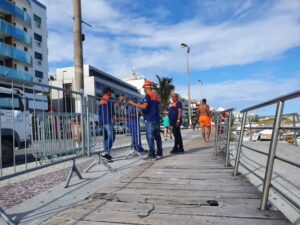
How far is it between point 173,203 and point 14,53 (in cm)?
4775

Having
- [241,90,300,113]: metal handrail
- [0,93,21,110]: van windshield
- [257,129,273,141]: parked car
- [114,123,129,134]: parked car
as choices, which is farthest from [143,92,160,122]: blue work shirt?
[241,90,300,113]: metal handrail

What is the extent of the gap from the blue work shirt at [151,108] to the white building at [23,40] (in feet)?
119

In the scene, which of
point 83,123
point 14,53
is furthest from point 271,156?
point 14,53

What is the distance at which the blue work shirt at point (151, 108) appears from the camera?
8.89 m

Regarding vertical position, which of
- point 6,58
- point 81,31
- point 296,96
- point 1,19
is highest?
point 1,19

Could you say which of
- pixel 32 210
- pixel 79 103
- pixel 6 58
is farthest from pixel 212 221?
pixel 6 58

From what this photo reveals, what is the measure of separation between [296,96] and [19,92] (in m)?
3.72

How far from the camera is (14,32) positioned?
159 feet

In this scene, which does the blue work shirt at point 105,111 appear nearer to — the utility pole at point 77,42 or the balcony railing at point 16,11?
the utility pole at point 77,42

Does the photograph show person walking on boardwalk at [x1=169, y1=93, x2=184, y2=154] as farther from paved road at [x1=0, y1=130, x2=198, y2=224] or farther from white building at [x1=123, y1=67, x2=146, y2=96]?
white building at [x1=123, y1=67, x2=146, y2=96]

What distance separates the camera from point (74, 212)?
405 cm

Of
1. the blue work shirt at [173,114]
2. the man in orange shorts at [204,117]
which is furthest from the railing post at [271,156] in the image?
the man in orange shorts at [204,117]

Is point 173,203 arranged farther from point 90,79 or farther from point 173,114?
point 90,79

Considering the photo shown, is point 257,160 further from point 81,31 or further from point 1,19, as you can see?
point 1,19
